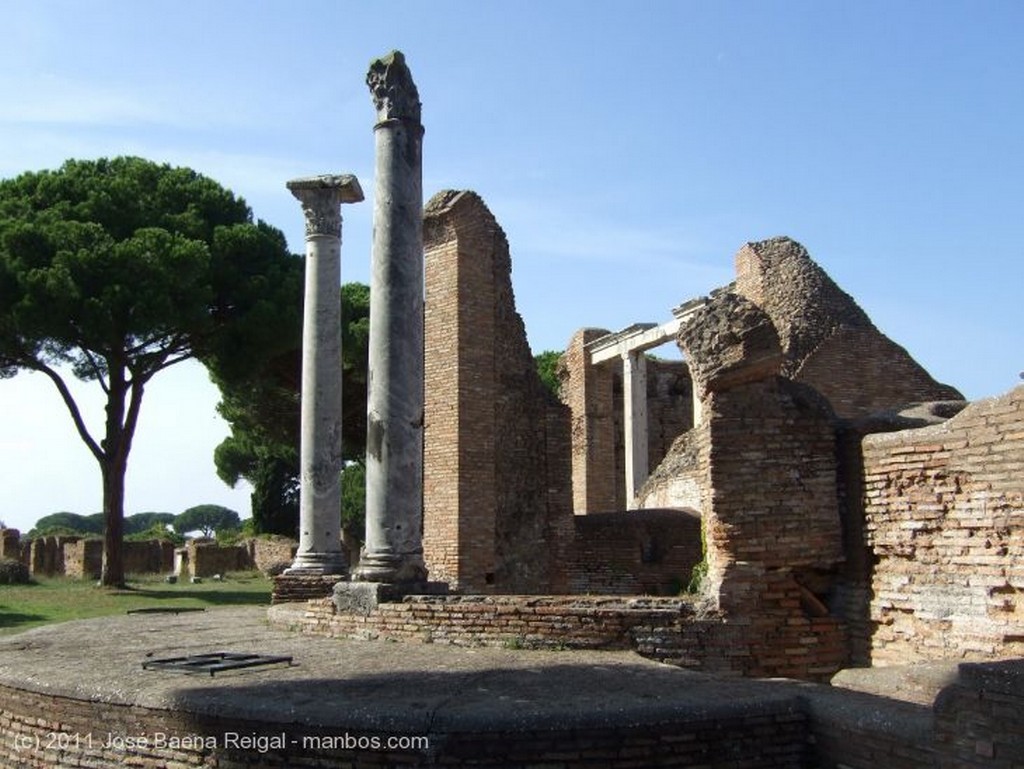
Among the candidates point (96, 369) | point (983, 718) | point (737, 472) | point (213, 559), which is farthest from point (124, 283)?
point (983, 718)

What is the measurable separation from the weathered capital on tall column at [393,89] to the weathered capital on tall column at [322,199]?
2.31m

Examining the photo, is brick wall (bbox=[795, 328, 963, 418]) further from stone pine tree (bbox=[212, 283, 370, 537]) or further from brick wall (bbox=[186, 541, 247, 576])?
brick wall (bbox=[186, 541, 247, 576])

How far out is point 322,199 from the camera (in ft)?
39.2

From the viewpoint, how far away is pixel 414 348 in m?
9.33

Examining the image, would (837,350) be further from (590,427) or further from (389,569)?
(590,427)

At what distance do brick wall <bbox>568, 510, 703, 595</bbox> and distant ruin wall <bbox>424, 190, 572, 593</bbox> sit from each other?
1.67ft

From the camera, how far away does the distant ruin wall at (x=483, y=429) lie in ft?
46.2

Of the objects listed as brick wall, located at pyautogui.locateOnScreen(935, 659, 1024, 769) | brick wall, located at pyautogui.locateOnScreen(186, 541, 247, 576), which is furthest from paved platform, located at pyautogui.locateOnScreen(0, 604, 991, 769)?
brick wall, located at pyautogui.locateOnScreen(186, 541, 247, 576)

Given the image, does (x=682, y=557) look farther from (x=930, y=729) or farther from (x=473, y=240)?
(x=930, y=729)

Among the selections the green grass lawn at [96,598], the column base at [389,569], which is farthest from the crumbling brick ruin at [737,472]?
the green grass lawn at [96,598]

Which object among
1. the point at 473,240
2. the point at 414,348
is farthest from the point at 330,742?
the point at 473,240

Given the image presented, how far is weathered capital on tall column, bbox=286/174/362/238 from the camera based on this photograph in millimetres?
11914

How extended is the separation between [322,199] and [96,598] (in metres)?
9.92

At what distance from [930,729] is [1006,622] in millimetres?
2070
